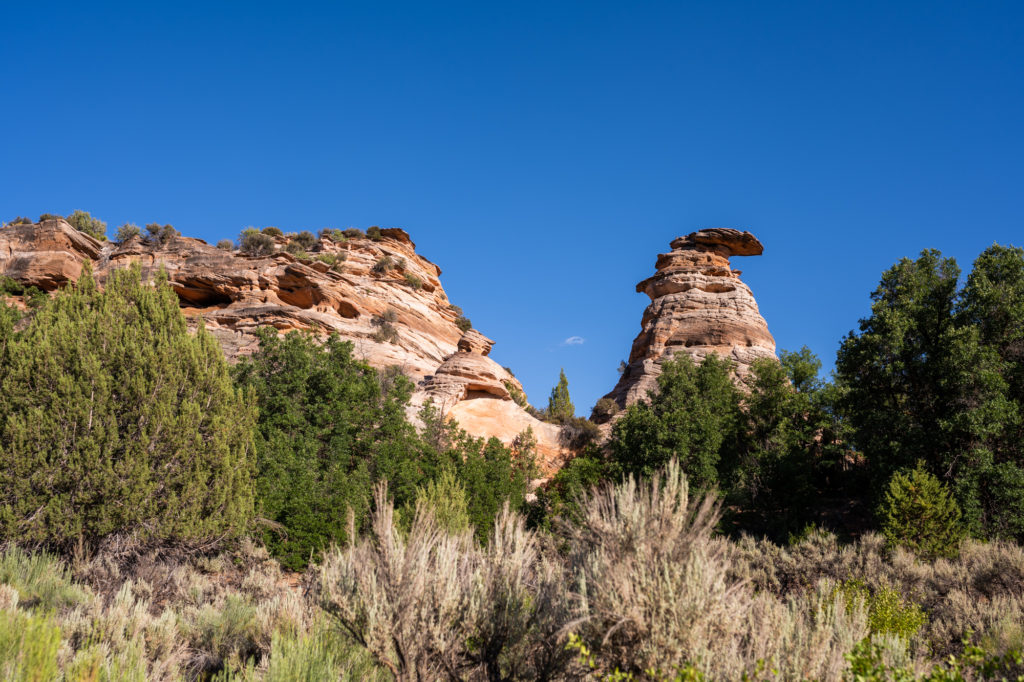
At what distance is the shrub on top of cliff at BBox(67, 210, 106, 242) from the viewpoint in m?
47.2

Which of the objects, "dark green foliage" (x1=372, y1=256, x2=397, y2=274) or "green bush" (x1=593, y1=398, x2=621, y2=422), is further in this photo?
"dark green foliage" (x1=372, y1=256, x2=397, y2=274)

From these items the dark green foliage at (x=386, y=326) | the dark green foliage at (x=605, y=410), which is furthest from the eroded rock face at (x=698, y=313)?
the dark green foliage at (x=386, y=326)

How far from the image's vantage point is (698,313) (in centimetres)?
4275

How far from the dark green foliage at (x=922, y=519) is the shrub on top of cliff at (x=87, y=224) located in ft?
181

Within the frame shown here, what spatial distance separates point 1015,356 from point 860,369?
4.79 m

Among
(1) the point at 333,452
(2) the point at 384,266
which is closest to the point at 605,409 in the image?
(2) the point at 384,266

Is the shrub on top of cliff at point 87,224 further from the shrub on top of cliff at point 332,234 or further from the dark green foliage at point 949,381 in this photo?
the dark green foliage at point 949,381

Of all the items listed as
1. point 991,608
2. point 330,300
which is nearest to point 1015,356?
point 991,608

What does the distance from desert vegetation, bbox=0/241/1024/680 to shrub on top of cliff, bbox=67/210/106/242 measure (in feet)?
60.6

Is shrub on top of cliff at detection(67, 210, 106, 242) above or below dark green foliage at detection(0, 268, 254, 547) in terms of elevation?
above

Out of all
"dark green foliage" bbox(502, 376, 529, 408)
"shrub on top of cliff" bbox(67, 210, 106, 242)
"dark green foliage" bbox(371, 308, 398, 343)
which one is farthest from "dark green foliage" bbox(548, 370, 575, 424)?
"shrub on top of cliff" bbox(67, 210, 106, 242)

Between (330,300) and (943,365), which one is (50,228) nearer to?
(330,300)

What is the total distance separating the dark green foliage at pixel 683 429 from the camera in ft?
79.0

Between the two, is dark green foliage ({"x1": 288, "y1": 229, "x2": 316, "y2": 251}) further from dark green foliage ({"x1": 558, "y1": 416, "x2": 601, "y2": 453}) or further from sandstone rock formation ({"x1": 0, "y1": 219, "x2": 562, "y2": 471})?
dark green foliage ({"x1": 558, "y1": 416, "x2": 601, "y2": 453})
